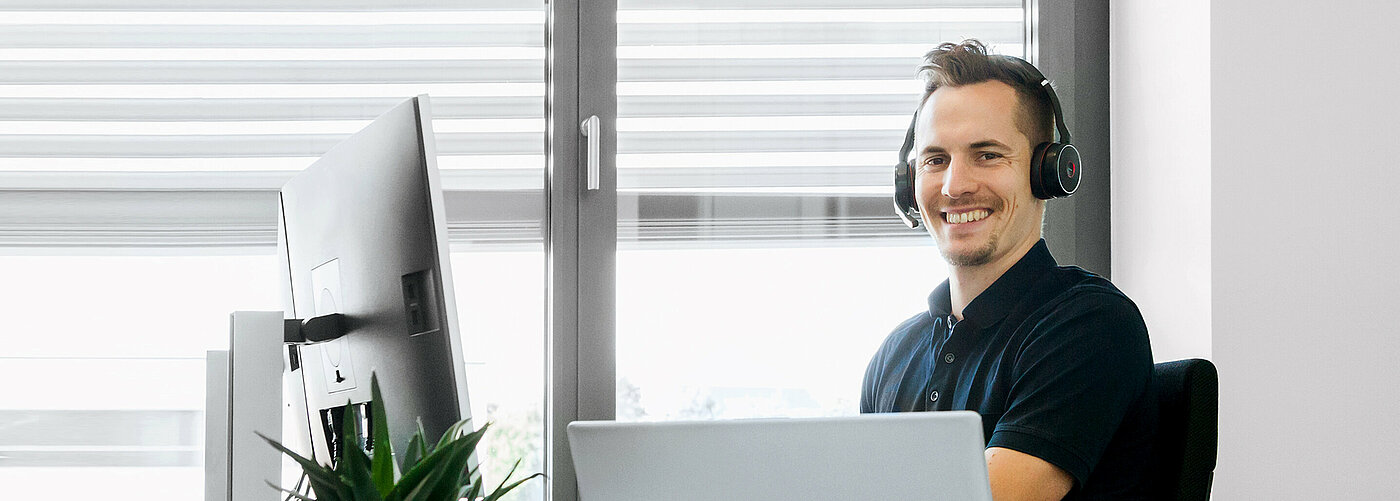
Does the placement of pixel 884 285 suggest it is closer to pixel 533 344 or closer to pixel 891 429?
pixel 533 344

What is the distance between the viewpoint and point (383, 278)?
Result: 951 mm

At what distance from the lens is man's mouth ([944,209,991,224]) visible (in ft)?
5.41

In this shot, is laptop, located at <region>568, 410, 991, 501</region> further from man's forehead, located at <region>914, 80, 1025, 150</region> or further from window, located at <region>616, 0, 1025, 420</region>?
window, located at <region>616, 0, 1025, 420</region>

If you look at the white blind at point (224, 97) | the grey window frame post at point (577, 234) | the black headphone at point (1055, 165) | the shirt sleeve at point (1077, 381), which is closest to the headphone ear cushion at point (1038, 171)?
the black headphone at point (1055, 165)

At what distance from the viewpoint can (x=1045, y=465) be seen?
4.37 ft

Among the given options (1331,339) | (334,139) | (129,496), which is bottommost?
(129,496)

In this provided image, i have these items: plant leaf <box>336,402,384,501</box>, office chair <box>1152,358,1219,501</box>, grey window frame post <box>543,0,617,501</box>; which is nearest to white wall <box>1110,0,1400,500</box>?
office chair <box>1152,358,1219,501</box>

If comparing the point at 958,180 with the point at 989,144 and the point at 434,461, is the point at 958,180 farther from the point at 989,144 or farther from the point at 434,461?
the point at 434,461

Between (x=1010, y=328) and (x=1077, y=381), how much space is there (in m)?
0.19

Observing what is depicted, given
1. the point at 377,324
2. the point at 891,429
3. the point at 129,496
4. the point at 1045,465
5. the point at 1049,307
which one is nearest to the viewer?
the point at 891,429

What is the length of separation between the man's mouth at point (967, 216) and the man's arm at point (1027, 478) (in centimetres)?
44

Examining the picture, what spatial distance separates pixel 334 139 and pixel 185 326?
1.42 feet

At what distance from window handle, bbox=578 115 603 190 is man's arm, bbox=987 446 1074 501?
35.3 inches

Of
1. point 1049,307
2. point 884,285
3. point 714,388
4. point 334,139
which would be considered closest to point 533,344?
point 714,388
